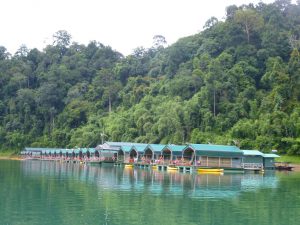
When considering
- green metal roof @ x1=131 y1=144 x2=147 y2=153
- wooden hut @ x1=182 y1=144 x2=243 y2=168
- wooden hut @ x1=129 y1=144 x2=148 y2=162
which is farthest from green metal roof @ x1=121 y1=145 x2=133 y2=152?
wooden hut @ x1=182 y1=144 x2=243 y2=168

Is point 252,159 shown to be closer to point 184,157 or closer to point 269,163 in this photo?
point 269,163

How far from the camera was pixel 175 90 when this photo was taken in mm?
79500

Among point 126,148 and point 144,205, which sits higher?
point 126,148

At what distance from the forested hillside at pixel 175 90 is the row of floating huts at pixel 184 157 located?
7451 millimetres

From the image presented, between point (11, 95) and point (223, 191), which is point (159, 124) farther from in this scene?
point (11, 95)

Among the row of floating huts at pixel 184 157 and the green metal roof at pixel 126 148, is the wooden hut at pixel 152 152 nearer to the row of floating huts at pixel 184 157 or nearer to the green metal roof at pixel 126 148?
the row of floating huts at pixel 184 157

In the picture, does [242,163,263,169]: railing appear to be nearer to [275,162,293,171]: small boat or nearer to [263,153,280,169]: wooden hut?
[263,153,280,169]: wooden hut

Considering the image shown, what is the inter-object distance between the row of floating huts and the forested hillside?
7.45 meters

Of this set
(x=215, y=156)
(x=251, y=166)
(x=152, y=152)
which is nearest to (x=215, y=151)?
(x=215, y=156)

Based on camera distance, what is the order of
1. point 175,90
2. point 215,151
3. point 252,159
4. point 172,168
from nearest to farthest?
point 215,151, point 172,168, point 252,159, point 175,90

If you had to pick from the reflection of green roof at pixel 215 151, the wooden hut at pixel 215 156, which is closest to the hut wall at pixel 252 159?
the wooden hut at pixel 215 156

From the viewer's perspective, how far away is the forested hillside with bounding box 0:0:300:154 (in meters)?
67.0

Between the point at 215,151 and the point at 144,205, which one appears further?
the point at 215,151

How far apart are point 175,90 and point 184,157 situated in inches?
1058
